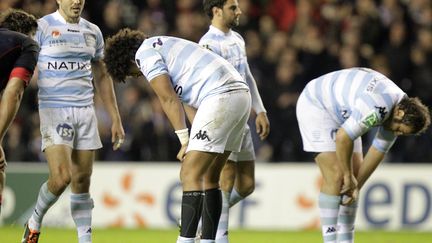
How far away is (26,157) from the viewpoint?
48.1 feet

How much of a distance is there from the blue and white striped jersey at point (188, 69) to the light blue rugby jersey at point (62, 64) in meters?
1.39

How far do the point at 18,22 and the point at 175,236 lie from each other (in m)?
4.75

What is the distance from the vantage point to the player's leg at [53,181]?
334 inches

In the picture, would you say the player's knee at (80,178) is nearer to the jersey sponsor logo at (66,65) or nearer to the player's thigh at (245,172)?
the jersey sponsor logo at (66,65)

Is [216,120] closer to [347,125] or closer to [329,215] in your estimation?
[347,125]

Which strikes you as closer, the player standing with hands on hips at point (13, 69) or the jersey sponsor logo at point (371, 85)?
the player standing with hands on hips at point (13, 69)

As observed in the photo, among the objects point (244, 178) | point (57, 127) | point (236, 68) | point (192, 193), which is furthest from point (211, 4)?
point (192, 193)

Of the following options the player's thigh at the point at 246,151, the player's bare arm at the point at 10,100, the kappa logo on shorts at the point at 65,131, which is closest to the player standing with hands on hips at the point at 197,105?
the player's bare arm at the point at 10,100

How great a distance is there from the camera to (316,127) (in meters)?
9.05

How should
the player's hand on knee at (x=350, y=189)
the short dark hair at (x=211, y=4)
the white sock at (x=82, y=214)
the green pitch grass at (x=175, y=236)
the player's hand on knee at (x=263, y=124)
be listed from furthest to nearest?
the green pitch grass at (x=175, y=236), the player's hand on knee at (x=263, y=124), the short dark hair at (x=211, y=4), the white sock at (x=82, y=214), the player's hand on knee at (x=350, y=189)

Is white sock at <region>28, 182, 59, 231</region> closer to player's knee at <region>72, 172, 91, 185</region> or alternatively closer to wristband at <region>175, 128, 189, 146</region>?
player's knee at <region>72, 172, 91, 185</region>

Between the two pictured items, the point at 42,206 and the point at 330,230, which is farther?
the point at 330,230

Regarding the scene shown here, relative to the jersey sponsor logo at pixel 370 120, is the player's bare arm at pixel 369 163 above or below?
below

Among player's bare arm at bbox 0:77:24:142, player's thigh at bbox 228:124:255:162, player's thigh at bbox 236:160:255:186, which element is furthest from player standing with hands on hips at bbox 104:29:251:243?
player's thigh at bbox 236:160:255:186
